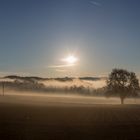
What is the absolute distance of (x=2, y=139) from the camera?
81.3ft

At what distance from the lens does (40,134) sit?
2775cm

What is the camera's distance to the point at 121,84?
98.3m

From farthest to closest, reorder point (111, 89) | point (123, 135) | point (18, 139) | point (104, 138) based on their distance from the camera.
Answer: point (111, 89), point (123, 135), point (104, 138), point (18, 139)

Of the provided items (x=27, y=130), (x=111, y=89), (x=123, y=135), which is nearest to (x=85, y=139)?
(x=123, y=135)

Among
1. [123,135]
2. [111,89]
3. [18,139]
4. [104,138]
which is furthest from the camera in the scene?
[111,89]

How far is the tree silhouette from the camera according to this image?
97812mm

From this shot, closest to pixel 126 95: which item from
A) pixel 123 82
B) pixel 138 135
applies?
pixel 123 82

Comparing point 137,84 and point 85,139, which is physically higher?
point 137,84

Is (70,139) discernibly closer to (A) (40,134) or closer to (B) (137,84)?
(A) (40,134)

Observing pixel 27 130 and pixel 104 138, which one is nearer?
pixel 104 138

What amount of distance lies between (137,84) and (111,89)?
814 cm

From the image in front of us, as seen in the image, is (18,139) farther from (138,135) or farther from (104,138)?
(138,135)

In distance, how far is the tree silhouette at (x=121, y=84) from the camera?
97.8 m

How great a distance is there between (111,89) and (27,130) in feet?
230
